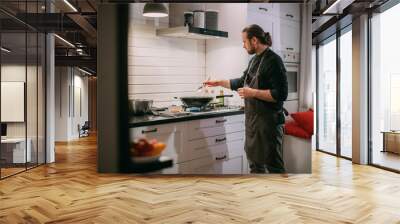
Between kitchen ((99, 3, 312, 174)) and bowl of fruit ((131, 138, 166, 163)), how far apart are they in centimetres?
4

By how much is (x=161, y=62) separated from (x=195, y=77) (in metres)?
0.48

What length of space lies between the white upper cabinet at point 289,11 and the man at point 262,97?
1.27ft

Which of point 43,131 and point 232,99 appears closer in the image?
point 232,99

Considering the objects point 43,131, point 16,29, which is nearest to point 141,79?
point 16,29

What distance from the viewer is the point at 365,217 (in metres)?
3.66

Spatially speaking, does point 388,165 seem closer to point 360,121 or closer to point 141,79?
point 360,121

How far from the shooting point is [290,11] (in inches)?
220

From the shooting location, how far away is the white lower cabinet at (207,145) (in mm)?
5387

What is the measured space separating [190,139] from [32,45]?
3.44m

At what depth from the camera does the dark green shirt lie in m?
5.34

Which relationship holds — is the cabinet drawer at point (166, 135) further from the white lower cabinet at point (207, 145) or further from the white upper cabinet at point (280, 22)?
the white upper cabinet at point (280, 22)

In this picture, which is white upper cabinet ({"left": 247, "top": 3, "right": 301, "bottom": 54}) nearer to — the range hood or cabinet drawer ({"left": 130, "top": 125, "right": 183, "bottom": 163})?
the range hood

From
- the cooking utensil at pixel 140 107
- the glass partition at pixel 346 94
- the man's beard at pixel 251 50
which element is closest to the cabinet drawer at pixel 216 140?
the cooking utensil at pixel 140 107

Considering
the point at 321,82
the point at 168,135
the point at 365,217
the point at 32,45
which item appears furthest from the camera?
the point at 321,82
